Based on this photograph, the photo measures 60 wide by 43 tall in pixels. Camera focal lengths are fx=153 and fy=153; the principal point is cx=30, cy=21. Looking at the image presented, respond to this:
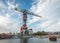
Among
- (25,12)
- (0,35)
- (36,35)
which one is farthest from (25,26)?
(36,35)

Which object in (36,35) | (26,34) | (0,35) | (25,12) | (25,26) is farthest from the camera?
(36,35)

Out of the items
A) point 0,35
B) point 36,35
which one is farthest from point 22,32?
point 36,35

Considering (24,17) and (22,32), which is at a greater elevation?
(24,17)

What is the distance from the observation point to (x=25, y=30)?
1934 inches

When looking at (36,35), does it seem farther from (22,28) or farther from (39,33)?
(22,28)

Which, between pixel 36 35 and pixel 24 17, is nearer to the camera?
pixel 24 17

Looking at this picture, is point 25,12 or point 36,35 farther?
point 36,35

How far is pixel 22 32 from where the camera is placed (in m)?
49.7

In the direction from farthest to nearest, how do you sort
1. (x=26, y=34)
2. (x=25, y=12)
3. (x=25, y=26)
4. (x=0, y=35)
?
1. (x=0, y=35)
2. (x=25, y=12)
3. (x=25, y=26)
4. (x=26, y=34)

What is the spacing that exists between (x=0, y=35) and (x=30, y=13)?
30241 millimetres

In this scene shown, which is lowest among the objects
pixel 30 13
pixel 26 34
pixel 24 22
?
pixel 26 34

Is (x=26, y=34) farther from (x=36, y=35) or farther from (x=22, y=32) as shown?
(x=36, y=35)

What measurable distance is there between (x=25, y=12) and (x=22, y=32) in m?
8.00

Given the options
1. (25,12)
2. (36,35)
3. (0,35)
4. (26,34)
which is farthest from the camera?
(36,35)
